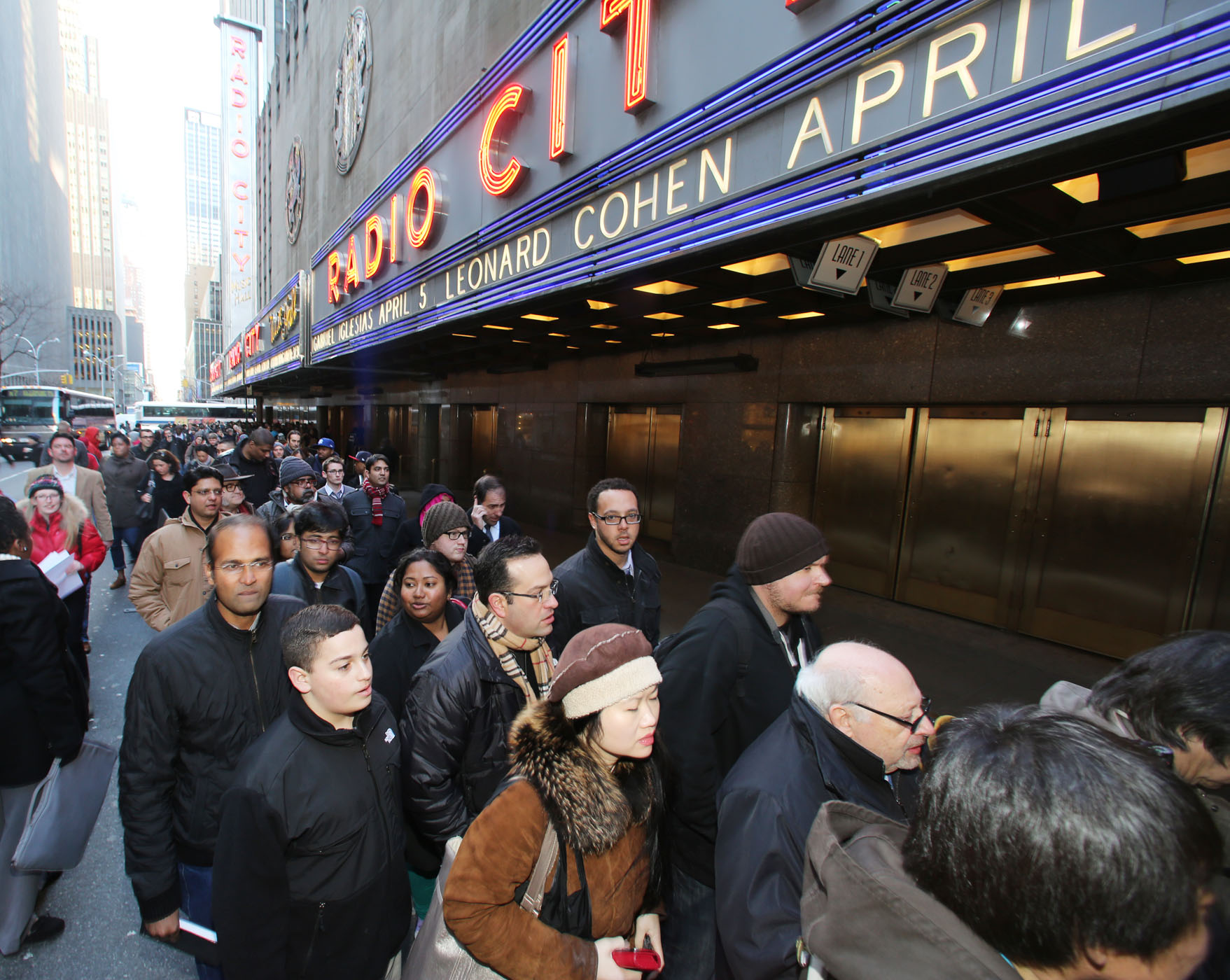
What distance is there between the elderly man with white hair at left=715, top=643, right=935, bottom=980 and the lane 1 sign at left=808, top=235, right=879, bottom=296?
10.3ft

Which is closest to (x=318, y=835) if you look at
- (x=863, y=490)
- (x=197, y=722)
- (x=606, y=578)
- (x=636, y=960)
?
(x=197, y=722)

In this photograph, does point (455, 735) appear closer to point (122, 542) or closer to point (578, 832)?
point (578, 832)

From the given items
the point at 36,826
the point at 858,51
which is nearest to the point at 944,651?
the point at 858,51

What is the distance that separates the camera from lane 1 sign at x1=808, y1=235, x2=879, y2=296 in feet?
13.0

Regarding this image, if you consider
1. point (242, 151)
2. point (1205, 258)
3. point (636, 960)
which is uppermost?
point (242, 151)

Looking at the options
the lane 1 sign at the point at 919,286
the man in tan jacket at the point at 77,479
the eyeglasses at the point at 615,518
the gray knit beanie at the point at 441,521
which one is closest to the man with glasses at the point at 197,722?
the gray knit beanie at the point at 441,521

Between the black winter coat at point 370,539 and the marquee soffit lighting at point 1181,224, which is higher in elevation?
the marquee soffit lighting at point 1181,224

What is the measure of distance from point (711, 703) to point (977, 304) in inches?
204

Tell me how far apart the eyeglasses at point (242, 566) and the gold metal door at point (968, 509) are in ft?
22.6

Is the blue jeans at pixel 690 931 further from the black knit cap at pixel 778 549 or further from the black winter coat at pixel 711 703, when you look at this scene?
the black knit cap at pixel 778 549

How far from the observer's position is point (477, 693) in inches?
81.7

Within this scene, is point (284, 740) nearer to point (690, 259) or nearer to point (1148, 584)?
point (690, 259)

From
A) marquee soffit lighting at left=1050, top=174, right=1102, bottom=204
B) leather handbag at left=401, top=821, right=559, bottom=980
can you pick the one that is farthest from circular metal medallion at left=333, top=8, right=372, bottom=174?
leather handbag at left=401, top=821, right=559, bottom=980

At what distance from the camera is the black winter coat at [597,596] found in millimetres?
3307
